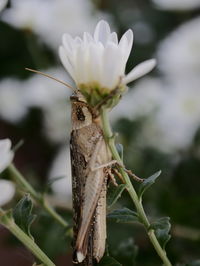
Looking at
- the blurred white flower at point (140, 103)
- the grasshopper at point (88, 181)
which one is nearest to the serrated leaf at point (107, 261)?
the grasshopper at point (88, 181)

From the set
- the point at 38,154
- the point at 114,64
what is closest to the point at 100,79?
the point at 114,64

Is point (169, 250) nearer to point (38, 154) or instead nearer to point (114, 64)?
point (114, 64)

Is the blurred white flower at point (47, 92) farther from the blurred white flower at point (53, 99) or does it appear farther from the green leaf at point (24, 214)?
the green leaf at point (24, 214)

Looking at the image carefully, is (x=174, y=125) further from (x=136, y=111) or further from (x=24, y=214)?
(x=24, y=214)

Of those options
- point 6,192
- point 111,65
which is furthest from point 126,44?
point 6,192

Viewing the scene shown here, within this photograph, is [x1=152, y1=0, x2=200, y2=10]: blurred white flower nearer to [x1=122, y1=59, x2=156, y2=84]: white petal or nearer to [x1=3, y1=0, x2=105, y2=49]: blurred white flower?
[x1=3, y1=0, x2=105, y2=49]: blurred white flower

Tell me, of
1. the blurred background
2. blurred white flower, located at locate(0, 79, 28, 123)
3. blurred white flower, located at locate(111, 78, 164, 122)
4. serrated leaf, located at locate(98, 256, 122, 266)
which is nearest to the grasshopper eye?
serrated leaf, located at locate(98, 256, 122, 266)
